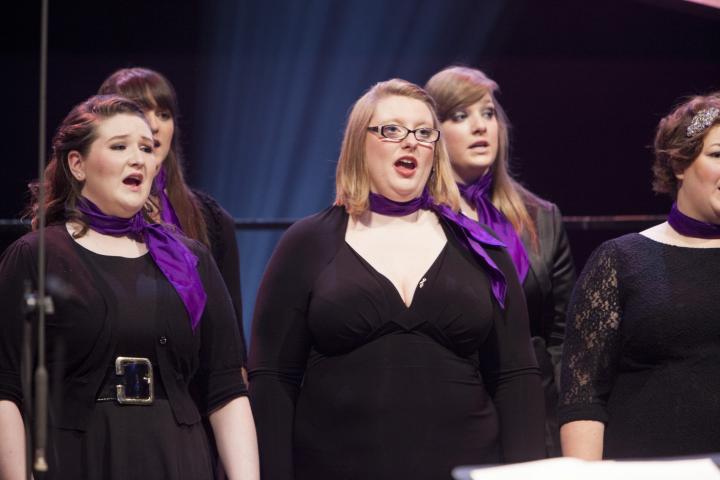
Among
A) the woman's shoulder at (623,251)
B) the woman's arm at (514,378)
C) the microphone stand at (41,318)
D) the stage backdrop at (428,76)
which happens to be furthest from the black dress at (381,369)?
the stage backdrop at (428,76)

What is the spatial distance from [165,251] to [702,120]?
1.43 meters

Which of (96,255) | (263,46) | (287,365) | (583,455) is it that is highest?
(263,46)

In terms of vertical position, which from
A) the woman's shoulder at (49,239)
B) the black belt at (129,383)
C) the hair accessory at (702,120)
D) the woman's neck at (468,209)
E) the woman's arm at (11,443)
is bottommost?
the woman's arm at (11,443)

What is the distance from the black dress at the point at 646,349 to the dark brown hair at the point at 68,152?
4.27 feet

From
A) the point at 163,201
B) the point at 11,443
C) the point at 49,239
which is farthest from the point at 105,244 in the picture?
the point at 163,201

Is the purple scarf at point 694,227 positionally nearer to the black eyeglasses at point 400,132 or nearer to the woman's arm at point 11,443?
the black eyeglasses at point 400,132

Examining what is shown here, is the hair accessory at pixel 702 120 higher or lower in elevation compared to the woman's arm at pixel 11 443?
higher

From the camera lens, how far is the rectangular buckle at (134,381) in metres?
2.81

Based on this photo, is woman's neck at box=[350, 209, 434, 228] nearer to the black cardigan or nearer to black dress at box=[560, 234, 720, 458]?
black dress at box=[560, 234, 720, 458]

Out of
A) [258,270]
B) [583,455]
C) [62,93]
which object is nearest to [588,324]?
[583,455]

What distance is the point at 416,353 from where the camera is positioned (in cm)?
311

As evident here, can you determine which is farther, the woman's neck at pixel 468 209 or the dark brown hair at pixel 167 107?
the woman's neck at pixel 468 209

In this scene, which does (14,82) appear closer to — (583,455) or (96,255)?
(96,255)

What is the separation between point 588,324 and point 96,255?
127cm
